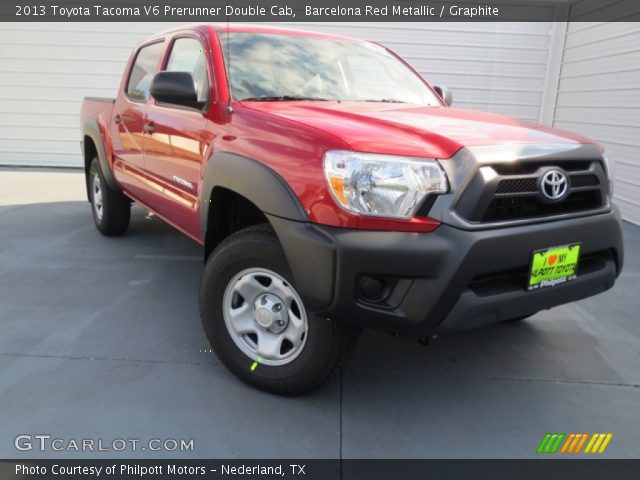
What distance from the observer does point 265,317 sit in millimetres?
2402

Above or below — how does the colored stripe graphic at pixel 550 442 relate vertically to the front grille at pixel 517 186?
below

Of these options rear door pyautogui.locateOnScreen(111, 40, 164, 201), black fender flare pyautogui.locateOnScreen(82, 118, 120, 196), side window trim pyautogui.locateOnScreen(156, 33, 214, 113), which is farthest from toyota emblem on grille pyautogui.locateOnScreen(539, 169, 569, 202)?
black fender flare pyautogui.locateOnScreen(82, 118, 120, 196)

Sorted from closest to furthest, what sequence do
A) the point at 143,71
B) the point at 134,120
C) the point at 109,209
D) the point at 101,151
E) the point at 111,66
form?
1. the point at 134,120
2. the point at 143,71
3. the point at 101,151
4. the point at 109,209
5. the point at 111,66

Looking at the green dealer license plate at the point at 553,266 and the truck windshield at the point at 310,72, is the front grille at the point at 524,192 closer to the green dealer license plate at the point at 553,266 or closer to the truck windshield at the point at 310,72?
the green dealer license plate at the point at 553,266

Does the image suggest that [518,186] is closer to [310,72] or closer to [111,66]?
[310,72]

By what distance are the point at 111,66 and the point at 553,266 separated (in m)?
9.49

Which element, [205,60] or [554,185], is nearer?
[554,185]

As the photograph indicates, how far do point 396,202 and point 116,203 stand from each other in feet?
12.1

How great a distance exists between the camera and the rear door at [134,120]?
3.87 m

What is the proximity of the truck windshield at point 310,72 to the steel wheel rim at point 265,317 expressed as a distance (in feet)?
3.30

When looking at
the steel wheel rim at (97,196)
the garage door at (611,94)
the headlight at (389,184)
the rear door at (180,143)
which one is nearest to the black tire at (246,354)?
the headlight at (389,184)

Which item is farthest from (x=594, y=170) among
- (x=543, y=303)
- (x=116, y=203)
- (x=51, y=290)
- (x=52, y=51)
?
(x=52, y=51)

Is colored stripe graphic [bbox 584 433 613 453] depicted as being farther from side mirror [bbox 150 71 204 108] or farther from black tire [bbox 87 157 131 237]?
black tire [bbox 87 157 131 237]
